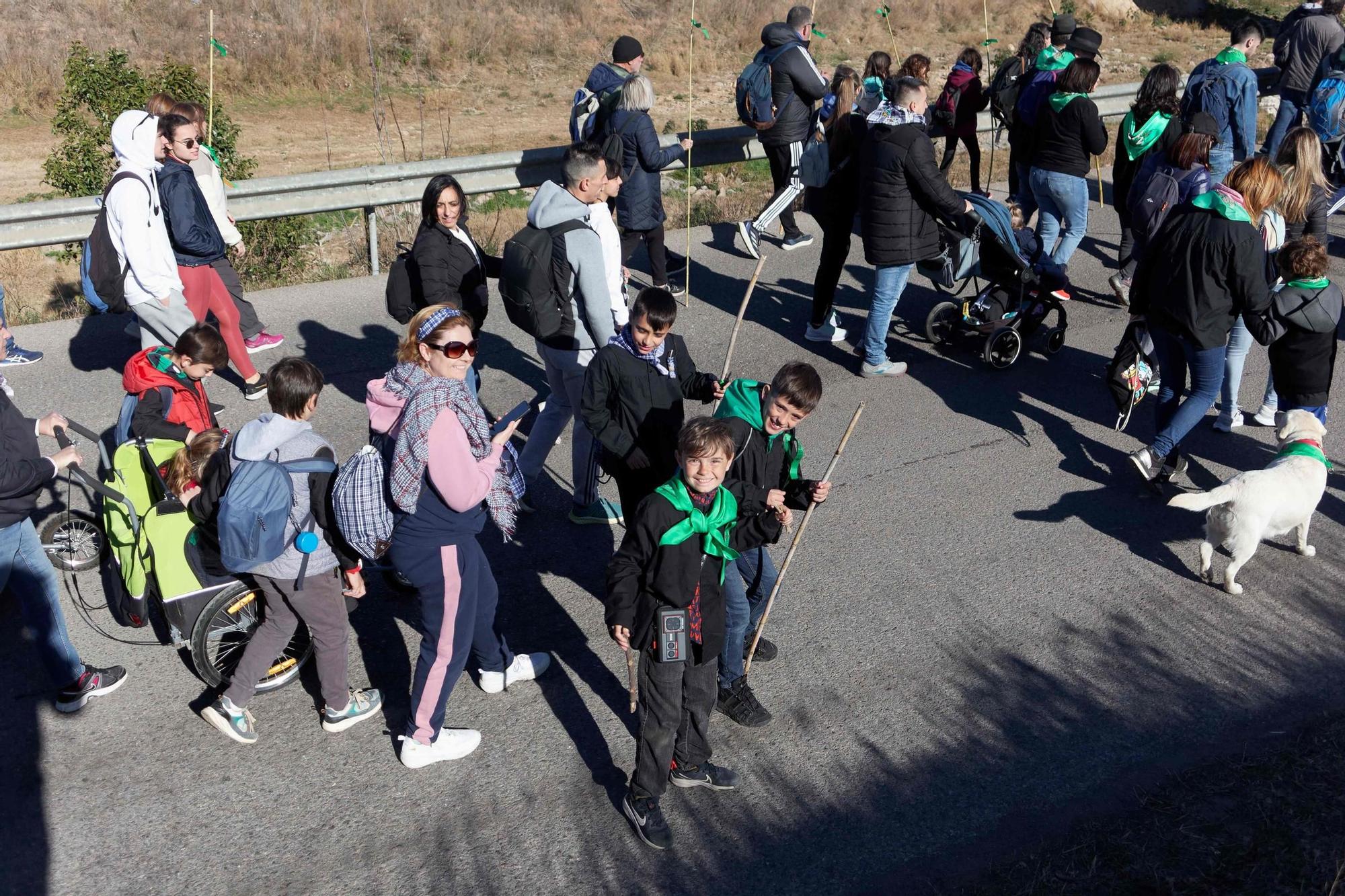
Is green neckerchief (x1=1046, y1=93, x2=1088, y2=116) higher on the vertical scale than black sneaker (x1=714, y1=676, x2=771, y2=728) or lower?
higher

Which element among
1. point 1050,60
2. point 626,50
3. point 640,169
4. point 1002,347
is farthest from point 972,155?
point 640,169

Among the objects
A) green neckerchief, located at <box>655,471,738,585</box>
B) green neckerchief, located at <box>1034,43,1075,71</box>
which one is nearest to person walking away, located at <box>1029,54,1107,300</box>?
green neckerchief, located at <box>1034,43,1075,71</box>

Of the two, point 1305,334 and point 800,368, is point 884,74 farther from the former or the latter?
point 800,368

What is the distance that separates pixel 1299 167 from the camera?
6953mm

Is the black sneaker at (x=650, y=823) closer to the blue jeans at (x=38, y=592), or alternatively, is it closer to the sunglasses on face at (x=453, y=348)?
the sunglasses on face at (x=453, y=348)

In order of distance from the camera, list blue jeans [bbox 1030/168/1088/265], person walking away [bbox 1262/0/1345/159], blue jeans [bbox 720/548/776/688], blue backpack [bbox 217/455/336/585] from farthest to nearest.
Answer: person walking away [bbox 1262/0/1345/159], blue jeans [bbox 1030/168/1088/265], blue jeans [bbox 720/548/776/688], blue backpack [bbox 217/455/336/585]


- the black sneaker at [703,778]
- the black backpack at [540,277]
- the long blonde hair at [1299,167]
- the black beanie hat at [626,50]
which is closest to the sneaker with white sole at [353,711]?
the black sneaker at [703,778]

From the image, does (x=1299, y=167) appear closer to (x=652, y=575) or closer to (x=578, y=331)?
(x=578, y=331)

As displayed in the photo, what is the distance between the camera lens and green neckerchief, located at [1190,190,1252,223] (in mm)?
5891

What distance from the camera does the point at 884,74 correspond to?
10766 millimetres

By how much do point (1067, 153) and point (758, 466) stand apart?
225 inches

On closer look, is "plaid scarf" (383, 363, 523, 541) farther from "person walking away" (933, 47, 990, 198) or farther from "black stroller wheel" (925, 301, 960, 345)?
"person walking away" (933, 47, 990, 198)

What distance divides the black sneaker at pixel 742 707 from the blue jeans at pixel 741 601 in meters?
0.04

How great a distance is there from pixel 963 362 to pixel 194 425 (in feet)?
17.9
